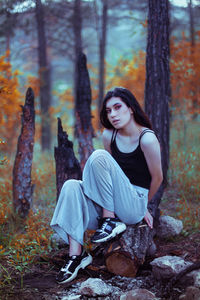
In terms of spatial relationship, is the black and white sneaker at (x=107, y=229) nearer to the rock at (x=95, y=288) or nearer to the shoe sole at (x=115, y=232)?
the shoe sole at (x=115, y=232)

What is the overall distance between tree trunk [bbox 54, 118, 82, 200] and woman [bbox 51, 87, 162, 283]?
2.70ft

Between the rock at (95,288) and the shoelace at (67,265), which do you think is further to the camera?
the shoelace at (67,265)

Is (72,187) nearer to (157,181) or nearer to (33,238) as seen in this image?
(157,181)

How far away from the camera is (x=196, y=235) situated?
3730 millimetres

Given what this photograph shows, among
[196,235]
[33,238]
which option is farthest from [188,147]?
[33,238]

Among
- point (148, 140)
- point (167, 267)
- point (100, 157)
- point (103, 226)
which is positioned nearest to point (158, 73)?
point (148, 140)

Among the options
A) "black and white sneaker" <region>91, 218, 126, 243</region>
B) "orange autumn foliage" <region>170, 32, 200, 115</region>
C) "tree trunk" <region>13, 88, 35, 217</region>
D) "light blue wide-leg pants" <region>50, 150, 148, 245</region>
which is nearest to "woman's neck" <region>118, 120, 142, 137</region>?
"light blue wide-leg pants" <region>50, 150, 148, 245</region>

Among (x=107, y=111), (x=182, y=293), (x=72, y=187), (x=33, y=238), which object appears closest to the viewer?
(x=182, y=293)

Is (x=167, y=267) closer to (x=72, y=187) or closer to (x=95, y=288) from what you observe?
(x=95, y=288)

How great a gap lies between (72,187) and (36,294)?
0.99 m

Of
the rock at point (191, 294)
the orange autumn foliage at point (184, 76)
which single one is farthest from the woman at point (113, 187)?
the orange autumn foliage at point (184, 76)

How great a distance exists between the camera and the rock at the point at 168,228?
12.2 ft

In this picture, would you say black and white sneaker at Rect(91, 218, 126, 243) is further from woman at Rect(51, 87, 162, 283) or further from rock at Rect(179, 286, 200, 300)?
rock at Rect(179, 286, 200, 300)

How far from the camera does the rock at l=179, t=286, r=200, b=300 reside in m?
2.35
